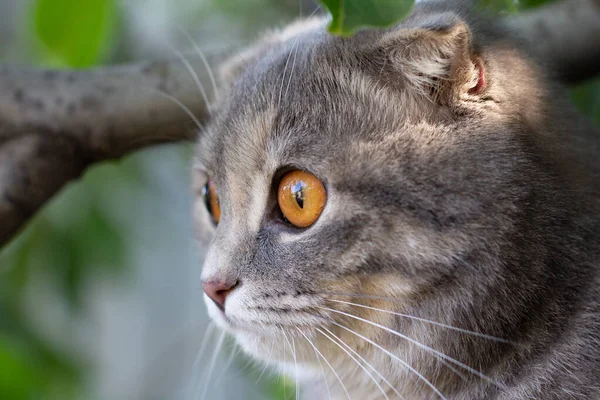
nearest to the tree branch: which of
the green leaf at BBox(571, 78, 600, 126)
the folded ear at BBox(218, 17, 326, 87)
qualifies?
the folded ear at BBox(218, 17, 326, 87)

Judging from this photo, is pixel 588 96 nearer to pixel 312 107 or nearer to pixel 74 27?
pixel 312 107

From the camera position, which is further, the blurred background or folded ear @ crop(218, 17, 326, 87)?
the blurred background

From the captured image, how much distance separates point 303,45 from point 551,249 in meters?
0.48

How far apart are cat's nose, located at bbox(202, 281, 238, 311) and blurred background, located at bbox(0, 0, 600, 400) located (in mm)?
333

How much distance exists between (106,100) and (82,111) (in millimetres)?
52

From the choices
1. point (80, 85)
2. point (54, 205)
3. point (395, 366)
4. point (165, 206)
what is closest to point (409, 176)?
point (395, 366)

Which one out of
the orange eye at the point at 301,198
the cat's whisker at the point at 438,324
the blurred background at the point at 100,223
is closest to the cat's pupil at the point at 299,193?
the orange eye at the point at 301,198

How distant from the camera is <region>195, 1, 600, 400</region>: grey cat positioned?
0.87 meters

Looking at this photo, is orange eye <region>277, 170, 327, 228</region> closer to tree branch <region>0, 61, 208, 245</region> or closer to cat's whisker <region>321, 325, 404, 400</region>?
cat's whisker <region>321, 325, 404, 400</region>

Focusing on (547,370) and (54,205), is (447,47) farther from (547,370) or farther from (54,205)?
(54,205)

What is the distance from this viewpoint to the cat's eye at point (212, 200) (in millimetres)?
1177

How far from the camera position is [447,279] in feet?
2.89

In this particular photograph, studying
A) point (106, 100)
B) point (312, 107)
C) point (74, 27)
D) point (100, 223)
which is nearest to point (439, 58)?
point (312, 107)

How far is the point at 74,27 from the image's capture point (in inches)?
55.6
